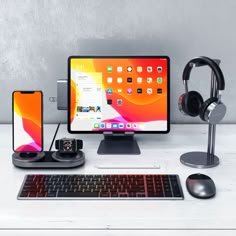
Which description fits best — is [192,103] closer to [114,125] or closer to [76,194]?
[114,125]

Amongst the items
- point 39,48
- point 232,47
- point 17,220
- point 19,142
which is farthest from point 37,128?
point 232,47

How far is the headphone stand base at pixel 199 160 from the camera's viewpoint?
1249 millimetres

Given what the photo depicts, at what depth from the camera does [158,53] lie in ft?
5.30

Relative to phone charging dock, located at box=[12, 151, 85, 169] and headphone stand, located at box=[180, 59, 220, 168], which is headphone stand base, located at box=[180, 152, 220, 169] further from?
phone charging dock, located at box=[12, 151, 85, 169]

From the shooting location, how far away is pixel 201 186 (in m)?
1.06

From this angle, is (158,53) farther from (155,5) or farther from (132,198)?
(132,198)

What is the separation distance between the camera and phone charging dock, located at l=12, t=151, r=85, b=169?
1210 mm

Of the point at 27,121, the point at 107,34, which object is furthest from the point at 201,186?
the point at 107,34

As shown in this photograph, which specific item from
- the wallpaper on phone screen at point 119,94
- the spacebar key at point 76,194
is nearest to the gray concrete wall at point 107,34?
the wallpaper on phone screen at point 119,94

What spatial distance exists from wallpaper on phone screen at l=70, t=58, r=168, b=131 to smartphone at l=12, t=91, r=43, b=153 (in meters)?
A: 0.19

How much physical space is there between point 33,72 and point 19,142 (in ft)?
1.49

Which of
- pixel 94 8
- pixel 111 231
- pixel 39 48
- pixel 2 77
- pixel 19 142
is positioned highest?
pixel 94 8

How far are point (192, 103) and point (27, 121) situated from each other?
0.50m

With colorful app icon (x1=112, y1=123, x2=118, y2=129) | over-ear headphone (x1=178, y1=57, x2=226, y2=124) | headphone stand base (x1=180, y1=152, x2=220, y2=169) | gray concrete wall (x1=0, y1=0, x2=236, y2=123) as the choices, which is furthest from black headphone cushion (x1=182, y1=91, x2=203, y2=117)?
gray concrete wall (x1=0, y1=0, x2=236, y2=123)
